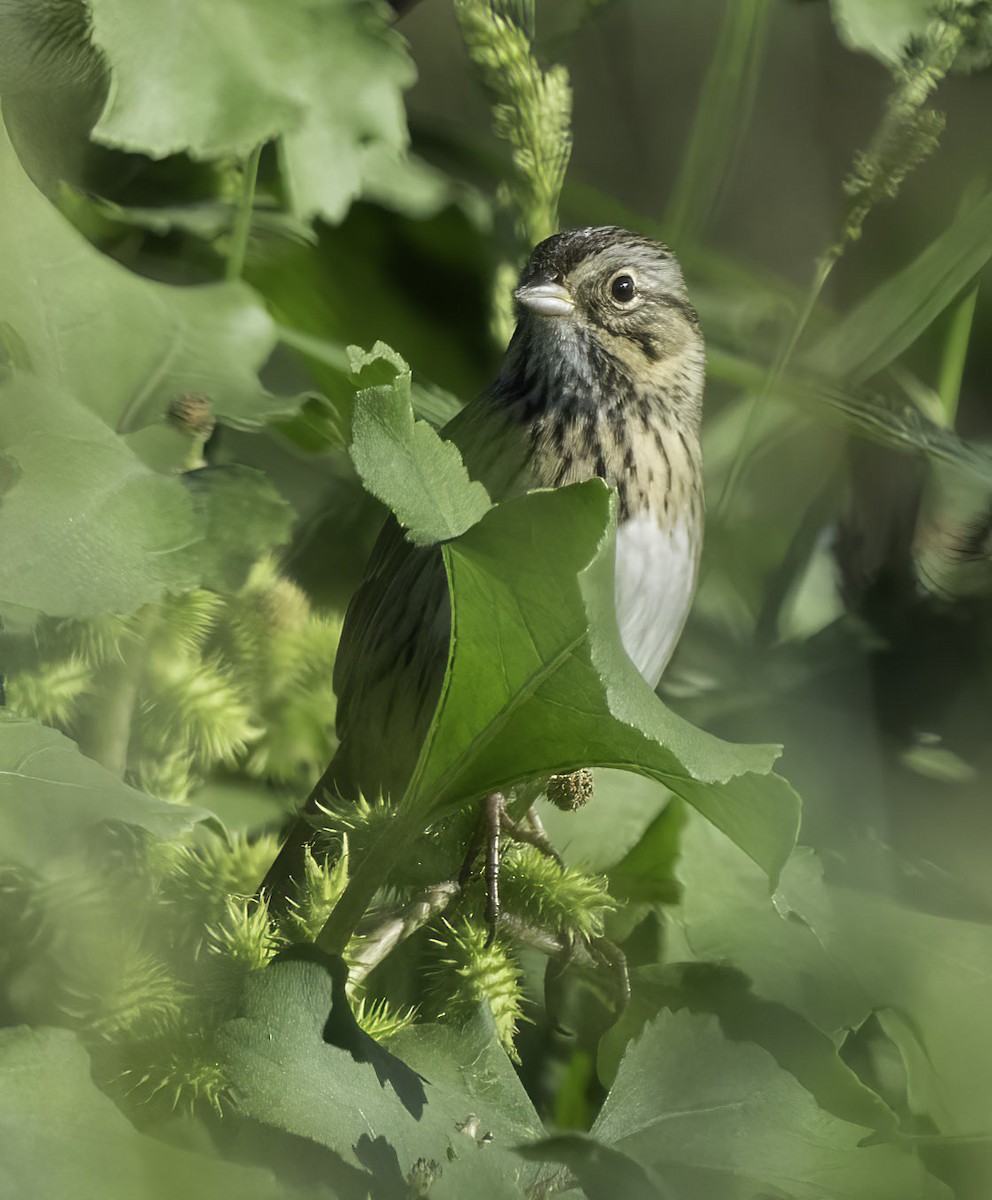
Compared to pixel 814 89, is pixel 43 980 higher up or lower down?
lower down

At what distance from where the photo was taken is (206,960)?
34cm

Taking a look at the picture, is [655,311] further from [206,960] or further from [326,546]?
[206,960]

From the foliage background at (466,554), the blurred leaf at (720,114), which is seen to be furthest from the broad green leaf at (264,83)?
the blurred leaf at (720,114)

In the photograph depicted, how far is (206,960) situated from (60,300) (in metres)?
0.30

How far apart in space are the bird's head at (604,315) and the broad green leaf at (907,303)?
96mm

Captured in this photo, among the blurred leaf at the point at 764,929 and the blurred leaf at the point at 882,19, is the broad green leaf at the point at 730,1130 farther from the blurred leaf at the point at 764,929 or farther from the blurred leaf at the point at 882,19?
the blurred leaf at the point at 882,19

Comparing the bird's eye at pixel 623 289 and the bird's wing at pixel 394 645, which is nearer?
the bird's wing at pixel 394 645

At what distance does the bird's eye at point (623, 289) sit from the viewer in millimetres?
771

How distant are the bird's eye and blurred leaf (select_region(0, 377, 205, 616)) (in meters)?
0.39

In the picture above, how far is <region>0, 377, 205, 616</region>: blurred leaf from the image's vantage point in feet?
1.35

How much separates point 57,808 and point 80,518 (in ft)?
0.40

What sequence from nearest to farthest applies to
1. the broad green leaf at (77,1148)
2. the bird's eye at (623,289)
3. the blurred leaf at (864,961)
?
the broad green leaf at (77,1148)
the blurred leaf at (864,961)
the bird's eye at (623,289)

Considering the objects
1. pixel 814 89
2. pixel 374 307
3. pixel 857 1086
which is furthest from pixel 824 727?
pixel 814 89

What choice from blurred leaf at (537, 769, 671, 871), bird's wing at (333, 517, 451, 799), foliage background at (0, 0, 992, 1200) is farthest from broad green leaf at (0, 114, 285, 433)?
blurred leaf at (537, 769, 671, 871)
